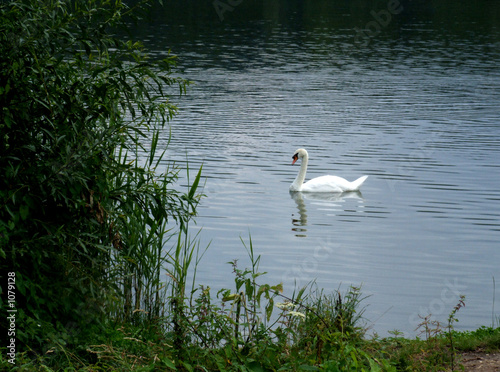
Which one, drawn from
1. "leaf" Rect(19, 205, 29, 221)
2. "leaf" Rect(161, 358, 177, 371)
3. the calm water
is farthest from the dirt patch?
"leaf" Rect(19, 205, 29, 221)

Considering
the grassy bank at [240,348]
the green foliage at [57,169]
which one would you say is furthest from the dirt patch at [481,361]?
the green foliage at [57,169]

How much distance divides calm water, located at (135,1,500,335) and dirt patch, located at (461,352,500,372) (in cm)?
167

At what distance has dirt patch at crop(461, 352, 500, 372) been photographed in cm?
622

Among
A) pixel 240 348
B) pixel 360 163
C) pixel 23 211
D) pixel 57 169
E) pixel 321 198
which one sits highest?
pixel 57 169

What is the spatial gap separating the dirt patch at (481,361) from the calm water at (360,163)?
5.47ft

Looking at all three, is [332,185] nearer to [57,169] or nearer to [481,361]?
[481,361]

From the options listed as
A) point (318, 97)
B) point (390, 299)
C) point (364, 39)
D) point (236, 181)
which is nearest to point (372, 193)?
point (236, 181)

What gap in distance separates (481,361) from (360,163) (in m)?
12.3

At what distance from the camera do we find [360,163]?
18.5 metres

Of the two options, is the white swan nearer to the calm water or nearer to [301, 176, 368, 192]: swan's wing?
[301, 176, 368, 192]: swan's wing

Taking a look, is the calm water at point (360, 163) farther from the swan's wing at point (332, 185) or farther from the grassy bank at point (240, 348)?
the grassy bank at point (240, 348)

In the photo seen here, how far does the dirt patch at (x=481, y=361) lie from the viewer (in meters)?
6.22

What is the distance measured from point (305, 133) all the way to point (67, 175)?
→ 1651 centimetres

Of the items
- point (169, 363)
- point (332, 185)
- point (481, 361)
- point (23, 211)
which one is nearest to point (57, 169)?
point (23, 211)
